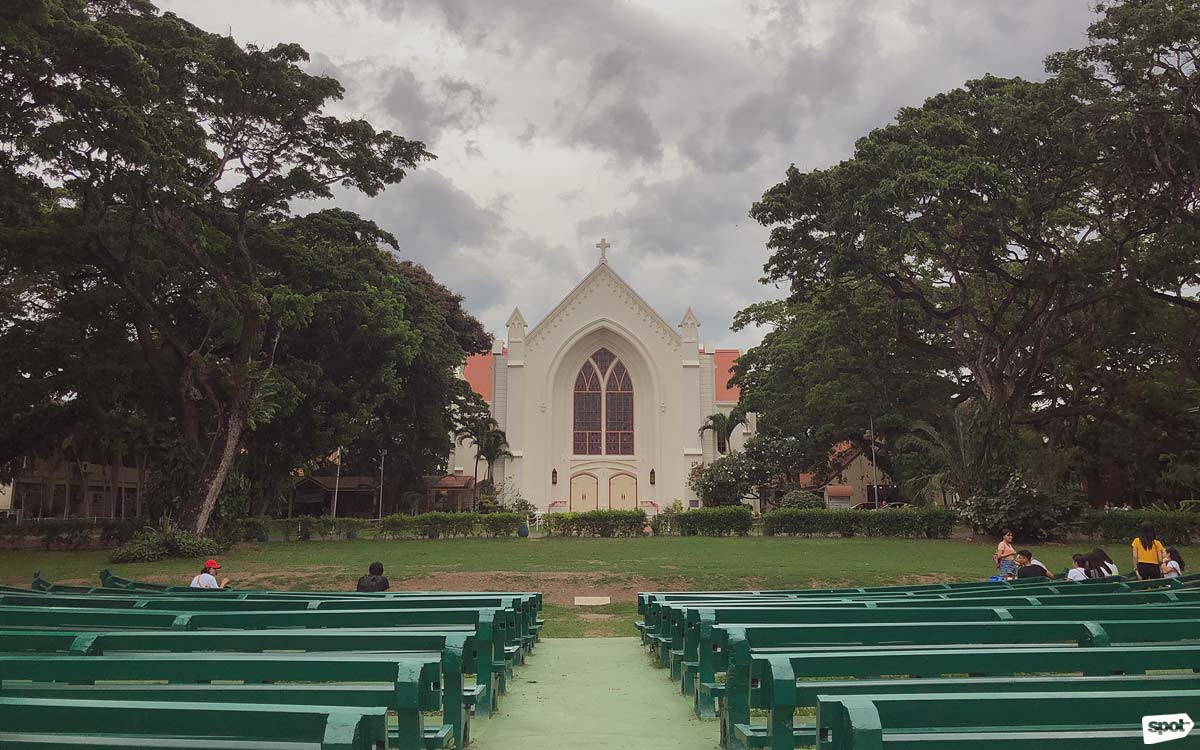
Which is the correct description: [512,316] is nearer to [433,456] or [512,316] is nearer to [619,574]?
[433,456]

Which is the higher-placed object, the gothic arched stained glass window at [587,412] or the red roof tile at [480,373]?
the red roof tile at [480,373]

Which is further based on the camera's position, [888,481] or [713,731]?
[888,481]

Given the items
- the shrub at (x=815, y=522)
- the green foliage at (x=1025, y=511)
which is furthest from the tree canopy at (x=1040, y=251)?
the shrub at (x=815, y=522)

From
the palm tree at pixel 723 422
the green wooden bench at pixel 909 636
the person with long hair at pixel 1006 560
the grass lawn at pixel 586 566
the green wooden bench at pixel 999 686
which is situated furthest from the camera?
the palm tree at pixel 723 422

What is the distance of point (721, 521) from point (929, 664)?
2606 centimetres

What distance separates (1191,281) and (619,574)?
1723 cm

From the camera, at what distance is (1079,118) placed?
1831cm

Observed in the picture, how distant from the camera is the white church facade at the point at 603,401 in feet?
129

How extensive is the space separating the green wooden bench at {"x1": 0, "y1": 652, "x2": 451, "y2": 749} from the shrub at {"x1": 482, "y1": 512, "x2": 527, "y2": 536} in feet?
84.5

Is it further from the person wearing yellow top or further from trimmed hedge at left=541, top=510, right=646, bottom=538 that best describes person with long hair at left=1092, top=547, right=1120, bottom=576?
trimmed hedge at left=541, top=510, right=646, bottom=538

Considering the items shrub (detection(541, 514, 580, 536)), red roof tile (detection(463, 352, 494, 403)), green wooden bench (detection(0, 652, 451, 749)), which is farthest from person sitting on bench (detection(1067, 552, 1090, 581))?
red roof tile (detection(463, 352, 494, 403))

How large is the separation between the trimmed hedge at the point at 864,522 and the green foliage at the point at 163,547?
17.4m

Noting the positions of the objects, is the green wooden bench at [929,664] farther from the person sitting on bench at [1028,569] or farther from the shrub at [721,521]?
the shrub at [721,521]

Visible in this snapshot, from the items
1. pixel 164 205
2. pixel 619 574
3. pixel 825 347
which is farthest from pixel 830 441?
pixel 164 205
